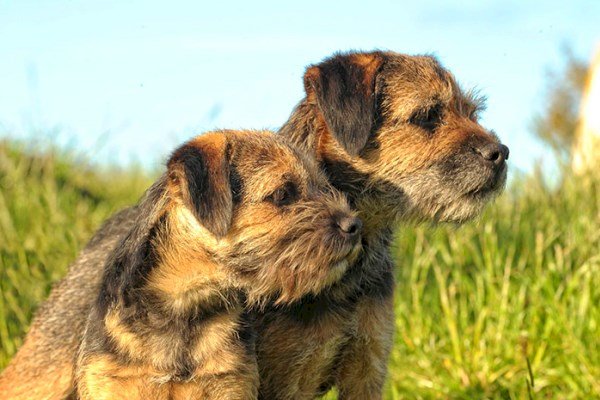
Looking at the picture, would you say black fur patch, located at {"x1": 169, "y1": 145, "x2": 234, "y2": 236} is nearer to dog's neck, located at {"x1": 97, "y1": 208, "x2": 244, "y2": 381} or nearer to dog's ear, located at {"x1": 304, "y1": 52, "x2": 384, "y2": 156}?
dog's neck, located at {"x1": 97, "y1": 208, "x2": 244, "y2": 381}

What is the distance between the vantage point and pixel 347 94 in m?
5.30

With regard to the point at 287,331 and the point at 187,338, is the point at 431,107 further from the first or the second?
the point at 187,338

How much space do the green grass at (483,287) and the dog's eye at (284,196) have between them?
124cm

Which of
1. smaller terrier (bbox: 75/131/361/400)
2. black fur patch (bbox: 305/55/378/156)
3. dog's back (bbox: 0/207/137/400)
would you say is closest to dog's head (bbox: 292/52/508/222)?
black fur patch (bbox: 305/55/378/156)

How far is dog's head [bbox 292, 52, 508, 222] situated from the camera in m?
5.29

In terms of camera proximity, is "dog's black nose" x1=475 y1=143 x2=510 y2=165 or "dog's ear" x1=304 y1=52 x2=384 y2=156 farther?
"dog's black nose" x1=475 y1=143 x2=510 y2=165

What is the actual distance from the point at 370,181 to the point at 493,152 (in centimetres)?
71

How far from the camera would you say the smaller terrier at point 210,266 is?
4688 mm

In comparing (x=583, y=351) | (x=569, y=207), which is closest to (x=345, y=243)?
(x=583, y=351)

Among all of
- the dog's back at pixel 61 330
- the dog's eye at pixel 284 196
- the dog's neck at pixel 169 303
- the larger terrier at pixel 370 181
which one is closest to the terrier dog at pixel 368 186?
the larger terrier at pixel 370 181

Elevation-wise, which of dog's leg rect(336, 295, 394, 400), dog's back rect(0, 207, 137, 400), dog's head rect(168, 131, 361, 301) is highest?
dog's head rect(168, 131, 361, 301)

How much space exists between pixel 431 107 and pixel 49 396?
3109 mm

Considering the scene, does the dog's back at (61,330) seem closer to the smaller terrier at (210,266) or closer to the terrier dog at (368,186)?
the smaller terrier at (210,266)

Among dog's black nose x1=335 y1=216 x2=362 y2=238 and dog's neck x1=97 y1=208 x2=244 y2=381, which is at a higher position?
dog's black nose x1=335 y1=216 x2=362 y2=238
